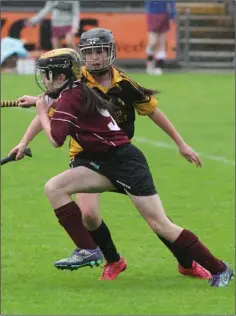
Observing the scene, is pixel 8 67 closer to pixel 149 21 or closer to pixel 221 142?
pixel 149 21

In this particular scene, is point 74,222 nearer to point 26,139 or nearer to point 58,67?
point 26,139

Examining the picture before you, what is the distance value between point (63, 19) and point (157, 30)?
6.82 ft

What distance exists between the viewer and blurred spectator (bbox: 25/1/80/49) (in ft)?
82.7

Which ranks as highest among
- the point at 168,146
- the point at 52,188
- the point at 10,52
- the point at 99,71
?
Answer: the point at 99,71

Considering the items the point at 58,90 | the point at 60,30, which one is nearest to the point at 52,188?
the point at 58,90

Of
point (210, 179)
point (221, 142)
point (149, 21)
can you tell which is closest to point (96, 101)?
point (210, 179)

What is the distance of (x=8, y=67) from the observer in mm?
25875

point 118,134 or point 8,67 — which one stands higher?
point 118,134

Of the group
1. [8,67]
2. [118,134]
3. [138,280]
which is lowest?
[8,67]

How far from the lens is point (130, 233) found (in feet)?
33.0

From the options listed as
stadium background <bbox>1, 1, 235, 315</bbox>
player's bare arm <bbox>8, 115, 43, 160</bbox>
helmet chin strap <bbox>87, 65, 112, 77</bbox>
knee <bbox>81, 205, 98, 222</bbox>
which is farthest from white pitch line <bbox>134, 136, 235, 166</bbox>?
helmet chin strap <bbox>87, 65, 112, 77</bbox>

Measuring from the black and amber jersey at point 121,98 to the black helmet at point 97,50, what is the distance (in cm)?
10

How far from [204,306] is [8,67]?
62.3 feet

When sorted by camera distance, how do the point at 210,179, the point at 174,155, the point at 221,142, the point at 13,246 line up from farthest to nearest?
the point at 221,142 → the point at 174,155 → the point at 210,179 → the point at 13,246
